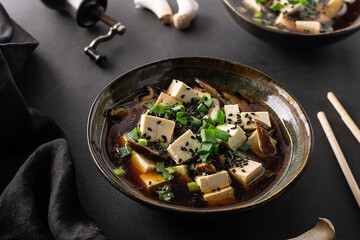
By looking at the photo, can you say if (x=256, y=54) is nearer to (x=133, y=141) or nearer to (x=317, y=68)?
(x=317, y=68)

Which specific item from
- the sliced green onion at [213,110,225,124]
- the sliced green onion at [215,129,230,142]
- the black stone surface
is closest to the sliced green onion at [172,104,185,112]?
the sliced green onion at [213,110,225,124]

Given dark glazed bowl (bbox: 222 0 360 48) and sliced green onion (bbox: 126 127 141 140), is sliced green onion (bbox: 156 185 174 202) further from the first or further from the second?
dark glazed bowl (bbox: 222 0 360 48)

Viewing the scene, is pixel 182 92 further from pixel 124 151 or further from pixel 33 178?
pixel 33 178

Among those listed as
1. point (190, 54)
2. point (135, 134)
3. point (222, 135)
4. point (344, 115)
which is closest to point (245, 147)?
point (222, 135)

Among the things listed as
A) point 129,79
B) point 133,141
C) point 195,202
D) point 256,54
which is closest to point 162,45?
point 256,54

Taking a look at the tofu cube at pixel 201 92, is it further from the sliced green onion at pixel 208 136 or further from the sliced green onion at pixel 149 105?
the sliced green onion at pixel 208 136

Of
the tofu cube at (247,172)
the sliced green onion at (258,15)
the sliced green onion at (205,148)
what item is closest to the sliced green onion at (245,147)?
the tofu cube at (247,172)
